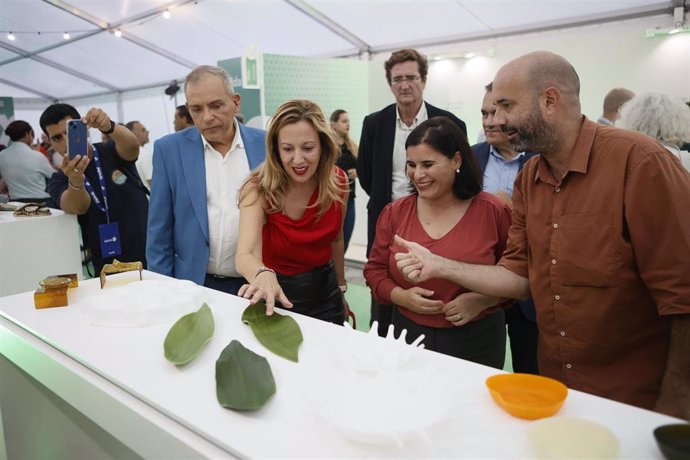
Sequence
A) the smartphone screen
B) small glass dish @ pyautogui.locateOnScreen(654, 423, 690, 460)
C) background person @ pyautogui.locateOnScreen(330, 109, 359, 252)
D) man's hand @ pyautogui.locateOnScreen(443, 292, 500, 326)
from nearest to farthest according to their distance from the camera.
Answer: small glass dish @ pyautogui.locateOnScreen(654, 423, 690, 460) < man's hand @ pyautogui.locateOnScreen(443, 292, 500, 326) < the smartphone screen < background person @ pyautogui.locateOnScreen(330, 109, 359, 252)

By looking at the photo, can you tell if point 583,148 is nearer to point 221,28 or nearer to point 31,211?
point 31,211

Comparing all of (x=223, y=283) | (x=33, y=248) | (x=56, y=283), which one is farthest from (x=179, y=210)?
(x=33, y=248)

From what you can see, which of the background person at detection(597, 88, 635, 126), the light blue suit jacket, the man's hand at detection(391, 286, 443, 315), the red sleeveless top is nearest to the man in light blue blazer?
the light blue suit jacket

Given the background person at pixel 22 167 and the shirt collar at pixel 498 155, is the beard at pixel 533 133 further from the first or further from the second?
the background person at pixel 22 167

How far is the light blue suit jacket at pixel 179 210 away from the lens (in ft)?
6.77

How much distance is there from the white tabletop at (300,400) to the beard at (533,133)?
2.19ft

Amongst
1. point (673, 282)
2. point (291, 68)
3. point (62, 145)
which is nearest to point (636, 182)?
point (673, 282)

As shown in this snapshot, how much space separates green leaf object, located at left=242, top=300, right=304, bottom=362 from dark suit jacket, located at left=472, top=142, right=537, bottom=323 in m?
→ 1.16

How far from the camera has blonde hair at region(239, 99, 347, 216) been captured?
1.88m

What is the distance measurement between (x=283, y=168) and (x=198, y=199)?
1.31 ft

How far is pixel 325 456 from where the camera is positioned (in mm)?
789

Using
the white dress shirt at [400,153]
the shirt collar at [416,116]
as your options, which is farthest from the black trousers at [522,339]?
the shirt collar at [416,116]

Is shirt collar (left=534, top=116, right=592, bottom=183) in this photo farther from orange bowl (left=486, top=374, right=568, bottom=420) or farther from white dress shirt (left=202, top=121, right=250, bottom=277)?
white dress shirt (left=202, top=121, right=250, bottom=277)

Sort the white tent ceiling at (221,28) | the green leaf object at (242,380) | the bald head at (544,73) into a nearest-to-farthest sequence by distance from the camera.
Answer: the green leaf object at (242,380)
the bald head at (544,73)
the white tent ceiling at (221,28)
